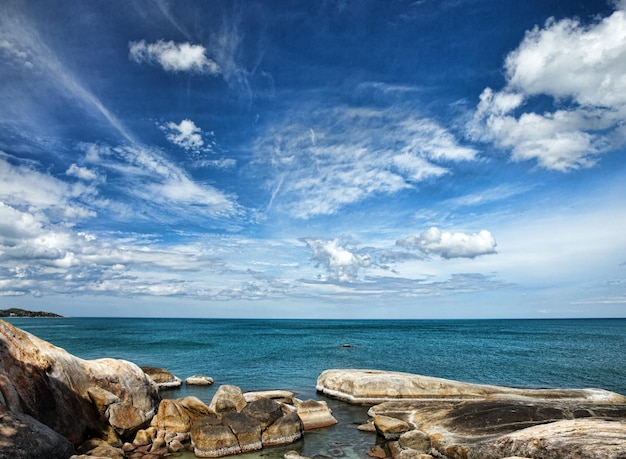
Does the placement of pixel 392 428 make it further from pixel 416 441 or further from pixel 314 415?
pixel 314 415

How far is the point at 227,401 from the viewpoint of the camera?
22.4 m

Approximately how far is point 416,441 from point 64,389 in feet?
52.7

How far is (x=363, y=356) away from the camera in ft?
197

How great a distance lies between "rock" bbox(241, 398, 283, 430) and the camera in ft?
66.3

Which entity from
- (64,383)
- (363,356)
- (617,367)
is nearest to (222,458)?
(64,383)

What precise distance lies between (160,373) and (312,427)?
18.6 meters

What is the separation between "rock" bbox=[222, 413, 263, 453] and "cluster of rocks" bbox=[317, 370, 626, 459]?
562 centimetres

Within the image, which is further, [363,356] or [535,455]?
[363,356]

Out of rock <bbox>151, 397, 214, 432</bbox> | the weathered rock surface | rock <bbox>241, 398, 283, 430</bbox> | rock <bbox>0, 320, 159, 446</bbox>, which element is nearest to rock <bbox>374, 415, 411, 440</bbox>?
the weathered rock surface

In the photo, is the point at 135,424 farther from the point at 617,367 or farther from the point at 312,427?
the point at 617,367

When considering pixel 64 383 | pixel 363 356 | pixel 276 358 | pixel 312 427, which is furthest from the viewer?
pixel 363 356

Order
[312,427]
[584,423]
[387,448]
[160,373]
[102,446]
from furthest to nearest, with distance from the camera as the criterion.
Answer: [160,373] < [312,427] < [387,448] < [102,446] < [584,423]

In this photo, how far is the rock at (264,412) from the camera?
2020cm

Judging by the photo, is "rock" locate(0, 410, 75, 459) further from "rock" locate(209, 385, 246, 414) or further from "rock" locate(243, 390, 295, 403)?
"rock" locate(243, 390, 295, 403)
